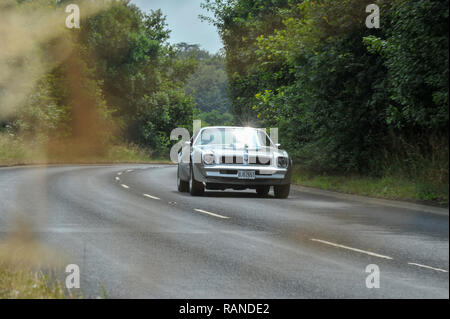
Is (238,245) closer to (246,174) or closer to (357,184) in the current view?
(246,174)

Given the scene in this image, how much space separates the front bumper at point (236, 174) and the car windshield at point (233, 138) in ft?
2.58

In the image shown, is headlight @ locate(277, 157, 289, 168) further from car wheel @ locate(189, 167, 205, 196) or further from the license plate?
car wheel @ locate(189, 167, 205, 196)

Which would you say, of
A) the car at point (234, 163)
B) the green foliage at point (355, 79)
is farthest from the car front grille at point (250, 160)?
the green foliage at point (355, 79)

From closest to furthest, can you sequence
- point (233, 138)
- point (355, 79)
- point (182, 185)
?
point (233, 138), point (182, 185), point (355, 79)

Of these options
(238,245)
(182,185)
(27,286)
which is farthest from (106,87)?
(27,286)

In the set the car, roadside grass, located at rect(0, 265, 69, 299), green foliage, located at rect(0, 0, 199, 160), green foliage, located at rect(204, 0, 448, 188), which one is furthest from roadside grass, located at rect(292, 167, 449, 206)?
green foliage, located at rect(0, 0, 199, 160)

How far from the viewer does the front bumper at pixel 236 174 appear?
15758mm

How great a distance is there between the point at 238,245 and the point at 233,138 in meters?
7.16

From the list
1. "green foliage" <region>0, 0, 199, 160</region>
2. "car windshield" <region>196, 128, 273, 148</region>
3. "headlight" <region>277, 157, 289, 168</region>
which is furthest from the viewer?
"green foliage" <region>0, 0, 199, 160</region>

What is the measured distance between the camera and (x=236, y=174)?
1577 centimetres

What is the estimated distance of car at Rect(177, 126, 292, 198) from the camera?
15.8 m

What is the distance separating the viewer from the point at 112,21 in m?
65.5

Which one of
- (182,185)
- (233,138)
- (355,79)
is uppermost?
(355,79)

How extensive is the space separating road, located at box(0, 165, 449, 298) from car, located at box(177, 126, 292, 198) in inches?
16.9
